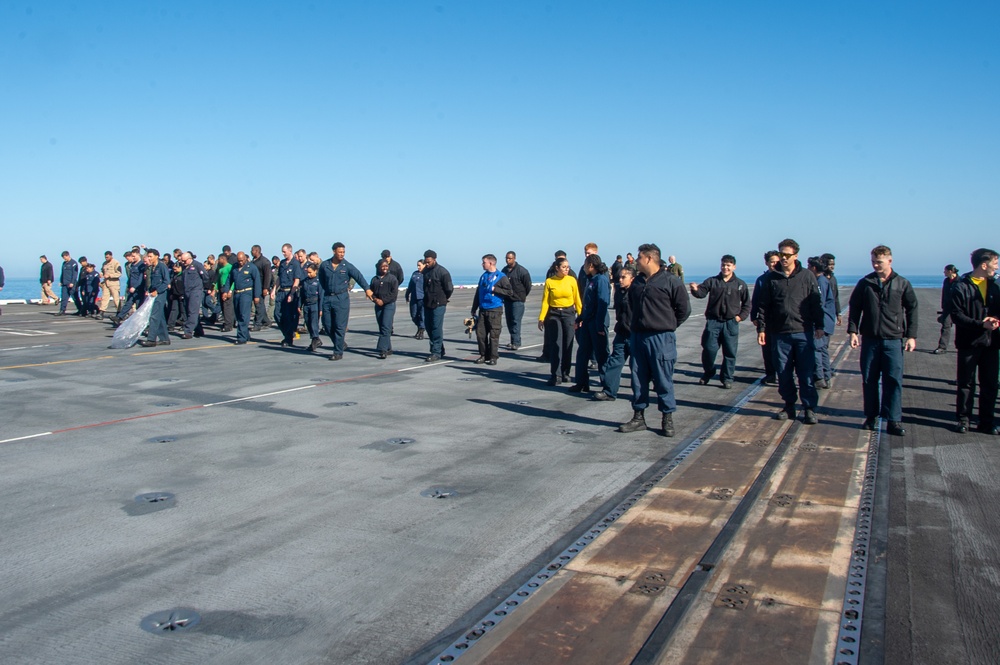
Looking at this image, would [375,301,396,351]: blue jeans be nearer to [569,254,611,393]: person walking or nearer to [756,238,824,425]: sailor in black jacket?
[569,254,611,393]: person walking

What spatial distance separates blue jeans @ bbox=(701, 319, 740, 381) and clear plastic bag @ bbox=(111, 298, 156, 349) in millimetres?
10869

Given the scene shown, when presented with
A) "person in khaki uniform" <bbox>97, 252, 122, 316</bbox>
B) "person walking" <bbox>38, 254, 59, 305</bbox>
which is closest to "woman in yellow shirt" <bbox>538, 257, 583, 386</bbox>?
"person in khaki uniform" <bbox>97, 252, 122, 316</bbox>

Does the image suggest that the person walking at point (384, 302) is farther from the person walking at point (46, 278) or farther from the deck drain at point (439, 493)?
the person walking at point (46, 278)

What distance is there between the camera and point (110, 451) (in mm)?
7266

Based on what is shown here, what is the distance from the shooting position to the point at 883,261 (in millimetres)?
8266

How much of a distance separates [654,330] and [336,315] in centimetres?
755

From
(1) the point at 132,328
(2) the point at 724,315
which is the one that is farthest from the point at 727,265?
(1) the point at 132,328

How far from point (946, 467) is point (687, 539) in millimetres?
3182

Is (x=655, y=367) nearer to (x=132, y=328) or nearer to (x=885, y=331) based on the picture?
(x=885, y=331)

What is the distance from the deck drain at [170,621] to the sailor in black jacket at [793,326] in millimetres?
6718

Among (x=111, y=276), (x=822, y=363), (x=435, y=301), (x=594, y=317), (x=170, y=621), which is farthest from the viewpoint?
(x=111, y=276)

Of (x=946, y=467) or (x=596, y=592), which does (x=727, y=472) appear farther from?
(x=596, y=592)

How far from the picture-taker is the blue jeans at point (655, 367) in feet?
26.6

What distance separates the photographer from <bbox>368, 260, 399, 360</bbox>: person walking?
563 inches
